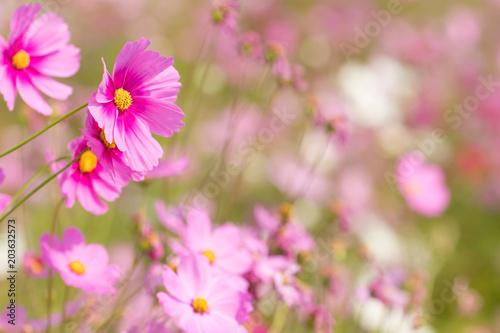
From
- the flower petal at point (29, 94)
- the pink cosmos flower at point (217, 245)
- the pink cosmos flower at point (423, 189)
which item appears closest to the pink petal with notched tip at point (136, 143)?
the flower petal at point (29, 94)

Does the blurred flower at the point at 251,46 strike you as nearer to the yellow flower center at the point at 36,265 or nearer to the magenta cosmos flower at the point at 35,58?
the magenta cosmos flower at the point at 35,58

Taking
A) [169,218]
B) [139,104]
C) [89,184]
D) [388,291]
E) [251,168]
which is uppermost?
[139,104]

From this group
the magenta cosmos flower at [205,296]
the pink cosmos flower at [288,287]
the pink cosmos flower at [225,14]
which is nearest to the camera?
the magenta cosmos flower at [205,296]

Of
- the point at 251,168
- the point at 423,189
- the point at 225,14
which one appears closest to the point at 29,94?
the point at 225,14

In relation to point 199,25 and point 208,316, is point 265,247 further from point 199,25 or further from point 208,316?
point 199,25

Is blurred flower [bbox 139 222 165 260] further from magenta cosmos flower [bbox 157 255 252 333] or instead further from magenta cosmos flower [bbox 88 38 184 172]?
magenta cosmos flower [bbox 88 38 184 172]

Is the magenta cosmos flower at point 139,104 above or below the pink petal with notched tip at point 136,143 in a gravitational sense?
above

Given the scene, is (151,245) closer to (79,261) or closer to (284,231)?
(79,261)

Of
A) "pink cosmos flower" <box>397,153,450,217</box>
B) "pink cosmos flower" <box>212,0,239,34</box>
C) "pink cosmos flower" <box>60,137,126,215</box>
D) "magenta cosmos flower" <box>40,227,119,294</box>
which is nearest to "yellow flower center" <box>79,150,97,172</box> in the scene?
"pink cosmos flower" <box>60,137,126,215</box>
